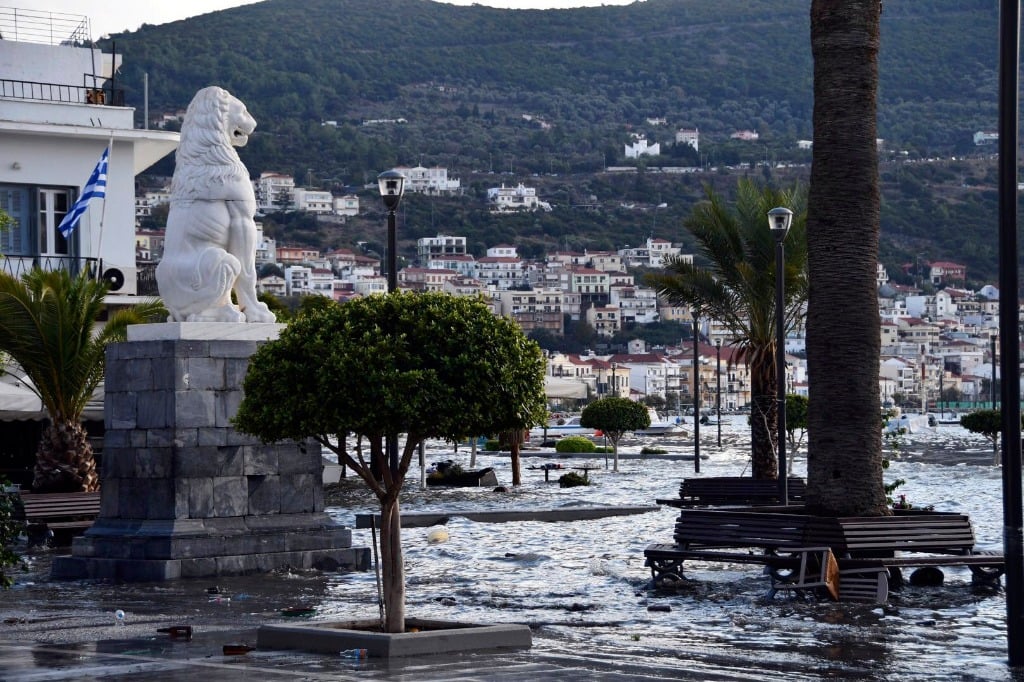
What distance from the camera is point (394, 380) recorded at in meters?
9.95

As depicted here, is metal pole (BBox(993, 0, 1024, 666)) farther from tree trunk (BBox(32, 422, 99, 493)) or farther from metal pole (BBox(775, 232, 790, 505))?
tree trunk (BBox(32, 422, 99, 493))

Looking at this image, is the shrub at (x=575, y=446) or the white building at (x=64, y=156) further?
the shrub at (x=575, y=446)

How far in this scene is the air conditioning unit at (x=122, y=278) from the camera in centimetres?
3334

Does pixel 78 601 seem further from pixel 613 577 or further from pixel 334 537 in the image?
pixel 613 577

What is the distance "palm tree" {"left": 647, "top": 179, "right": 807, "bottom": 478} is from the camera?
29.9 metres

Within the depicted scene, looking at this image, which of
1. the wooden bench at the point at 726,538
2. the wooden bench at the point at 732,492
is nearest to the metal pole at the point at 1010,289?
the wooden bench at the point at 726,538

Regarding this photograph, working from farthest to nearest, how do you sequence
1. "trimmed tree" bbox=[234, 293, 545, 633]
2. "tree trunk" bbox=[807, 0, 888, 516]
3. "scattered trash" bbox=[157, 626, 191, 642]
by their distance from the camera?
"tree trunk" bbox=[807, 0, 888, 516], "scattered trash" bbox=[157, 626, 191, 642], "trimmed tree" bbox=[234, 293, 545, 633]

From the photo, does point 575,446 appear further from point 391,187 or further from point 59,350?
point 391,187

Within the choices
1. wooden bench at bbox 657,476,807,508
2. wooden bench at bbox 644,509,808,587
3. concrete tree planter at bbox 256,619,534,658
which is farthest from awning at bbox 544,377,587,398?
concrete tree planter at bbox 256,619,534,658

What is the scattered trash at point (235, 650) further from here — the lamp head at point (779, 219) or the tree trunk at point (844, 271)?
the lamp head at point (779, 219)

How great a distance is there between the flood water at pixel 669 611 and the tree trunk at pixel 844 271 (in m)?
1.15

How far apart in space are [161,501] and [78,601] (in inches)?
76.4

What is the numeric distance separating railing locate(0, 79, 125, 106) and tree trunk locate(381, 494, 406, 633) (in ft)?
83.8

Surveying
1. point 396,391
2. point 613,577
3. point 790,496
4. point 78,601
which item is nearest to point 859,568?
point 613,577
